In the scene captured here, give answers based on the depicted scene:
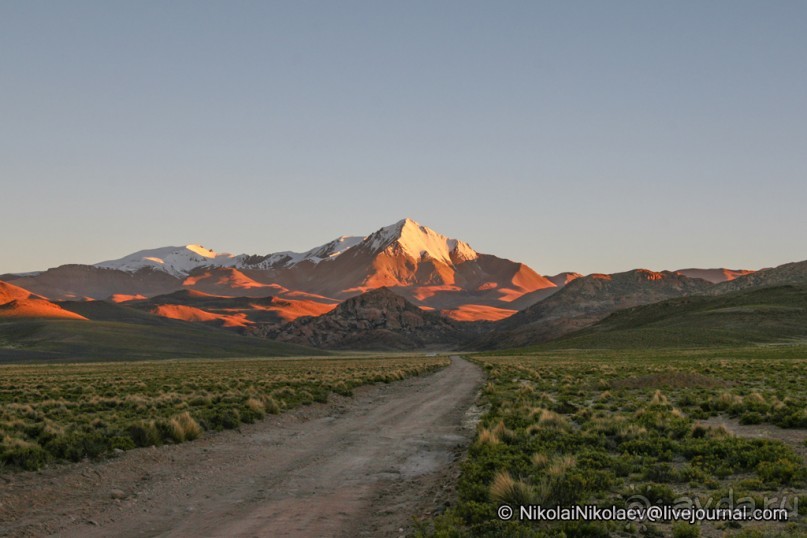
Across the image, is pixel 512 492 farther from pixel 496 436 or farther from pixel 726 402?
pixel 726 402

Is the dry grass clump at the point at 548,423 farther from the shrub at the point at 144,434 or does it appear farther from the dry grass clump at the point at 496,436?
the shrub at the point at 144,434

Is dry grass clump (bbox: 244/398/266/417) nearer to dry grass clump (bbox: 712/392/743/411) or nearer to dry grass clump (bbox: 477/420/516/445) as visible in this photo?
dry grass clump (bbox: 477/420/516/445)

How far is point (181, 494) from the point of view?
13.4m

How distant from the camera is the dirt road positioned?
1121cm

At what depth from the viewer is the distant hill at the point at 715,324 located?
424 feet

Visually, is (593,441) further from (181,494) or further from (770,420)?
(181,494)

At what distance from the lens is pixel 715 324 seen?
151 meters

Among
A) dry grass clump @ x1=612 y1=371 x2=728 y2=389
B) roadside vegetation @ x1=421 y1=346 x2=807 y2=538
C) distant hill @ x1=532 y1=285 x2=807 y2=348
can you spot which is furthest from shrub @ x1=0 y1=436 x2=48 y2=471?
distant hill @ x1=532 y1=285 x2=807 y2=348

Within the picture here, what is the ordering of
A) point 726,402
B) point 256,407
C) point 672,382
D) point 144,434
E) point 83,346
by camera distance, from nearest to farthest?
point 144,434
point 726,402
point 256,407
point 672,382
point 83,346

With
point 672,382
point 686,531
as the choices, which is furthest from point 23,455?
point 672,382

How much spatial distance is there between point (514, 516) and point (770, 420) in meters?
14.0

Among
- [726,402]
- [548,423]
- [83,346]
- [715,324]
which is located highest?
[715,324]

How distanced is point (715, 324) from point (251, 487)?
15998 cm

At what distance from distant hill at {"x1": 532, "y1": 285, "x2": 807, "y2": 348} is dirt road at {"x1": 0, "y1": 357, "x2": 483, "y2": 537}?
11707 cm
